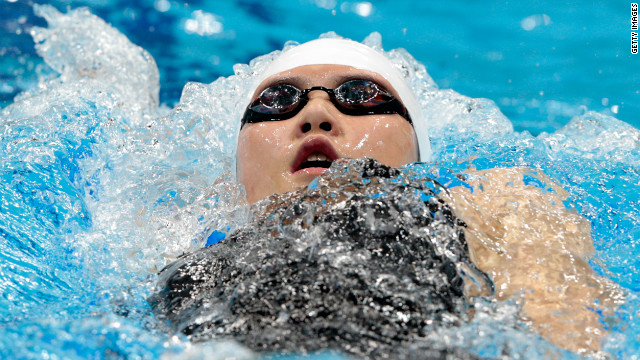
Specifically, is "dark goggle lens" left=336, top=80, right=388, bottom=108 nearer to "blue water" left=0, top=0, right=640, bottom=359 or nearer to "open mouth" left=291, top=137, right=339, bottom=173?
"open mouth" left=291, top=137, right=339, bottom=173

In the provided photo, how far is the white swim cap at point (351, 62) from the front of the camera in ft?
6.95

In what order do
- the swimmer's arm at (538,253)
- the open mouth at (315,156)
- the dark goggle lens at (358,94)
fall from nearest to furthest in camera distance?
1. the swimmer's arm at (538,253)
2. the open mouth at (315,156)
3. the dark goggle lens at (358,94)

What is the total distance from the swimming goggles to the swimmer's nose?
55mm

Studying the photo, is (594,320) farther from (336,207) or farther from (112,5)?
(112,5)

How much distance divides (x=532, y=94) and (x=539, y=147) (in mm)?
1205

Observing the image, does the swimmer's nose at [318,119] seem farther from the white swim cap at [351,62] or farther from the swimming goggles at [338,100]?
the white swim cap at [351,62]

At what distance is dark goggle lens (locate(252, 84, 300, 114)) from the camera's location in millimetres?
1887

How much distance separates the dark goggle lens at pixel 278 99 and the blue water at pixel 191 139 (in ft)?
0.95

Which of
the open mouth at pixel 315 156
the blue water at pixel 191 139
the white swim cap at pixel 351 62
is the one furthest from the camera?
the white swim cap at pixel 351 62

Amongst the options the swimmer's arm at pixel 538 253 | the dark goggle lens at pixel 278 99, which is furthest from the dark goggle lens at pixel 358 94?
the swimmer's arm at pixel 538 253

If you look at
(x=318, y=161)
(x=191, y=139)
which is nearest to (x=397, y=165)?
(x=318, y=161)

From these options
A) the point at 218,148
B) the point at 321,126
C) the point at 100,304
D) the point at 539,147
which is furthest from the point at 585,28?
the point at 100,304

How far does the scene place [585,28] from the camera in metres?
4.10

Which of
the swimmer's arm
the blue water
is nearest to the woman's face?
the blue water
